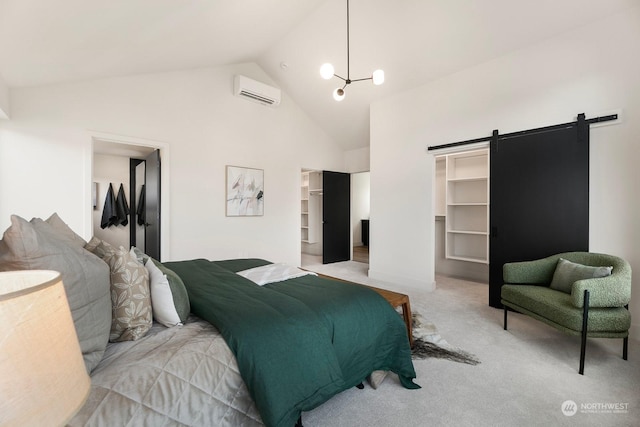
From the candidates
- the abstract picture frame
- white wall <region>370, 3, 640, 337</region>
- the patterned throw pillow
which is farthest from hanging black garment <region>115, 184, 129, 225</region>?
white wall <region>370, 3, 640, 337</region>

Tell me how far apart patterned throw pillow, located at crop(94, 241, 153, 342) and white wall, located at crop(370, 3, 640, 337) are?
12.2ft

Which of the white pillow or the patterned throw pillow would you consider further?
the white pillow

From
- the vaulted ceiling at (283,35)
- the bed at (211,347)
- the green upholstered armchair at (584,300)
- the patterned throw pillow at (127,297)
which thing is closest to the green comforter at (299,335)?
the bed at (211,347)

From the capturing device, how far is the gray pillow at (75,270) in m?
0.87

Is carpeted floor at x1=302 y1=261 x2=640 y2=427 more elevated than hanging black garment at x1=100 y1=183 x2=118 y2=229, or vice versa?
hanging black garment at x1=100 y1=183 x2=118 y2=229

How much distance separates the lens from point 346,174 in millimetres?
6562

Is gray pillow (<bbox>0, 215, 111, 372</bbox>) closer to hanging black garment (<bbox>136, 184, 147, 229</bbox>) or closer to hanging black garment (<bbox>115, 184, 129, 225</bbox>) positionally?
hanging black garment (<bbox>136, 184, 147, 229</bbox>)

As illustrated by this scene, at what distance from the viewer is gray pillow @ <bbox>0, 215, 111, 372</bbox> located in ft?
2.86

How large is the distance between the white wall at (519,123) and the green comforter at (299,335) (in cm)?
256

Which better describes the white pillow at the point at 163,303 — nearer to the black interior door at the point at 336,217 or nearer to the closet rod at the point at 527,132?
the closet rod at the point at 527,132

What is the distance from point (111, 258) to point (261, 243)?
378 cm

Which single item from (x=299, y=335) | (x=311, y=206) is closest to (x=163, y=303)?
(x=299, y=335)

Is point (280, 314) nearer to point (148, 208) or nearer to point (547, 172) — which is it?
point (547, 172)

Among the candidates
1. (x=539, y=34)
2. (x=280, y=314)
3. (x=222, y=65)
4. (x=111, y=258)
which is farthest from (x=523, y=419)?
(x=222, y=65)
